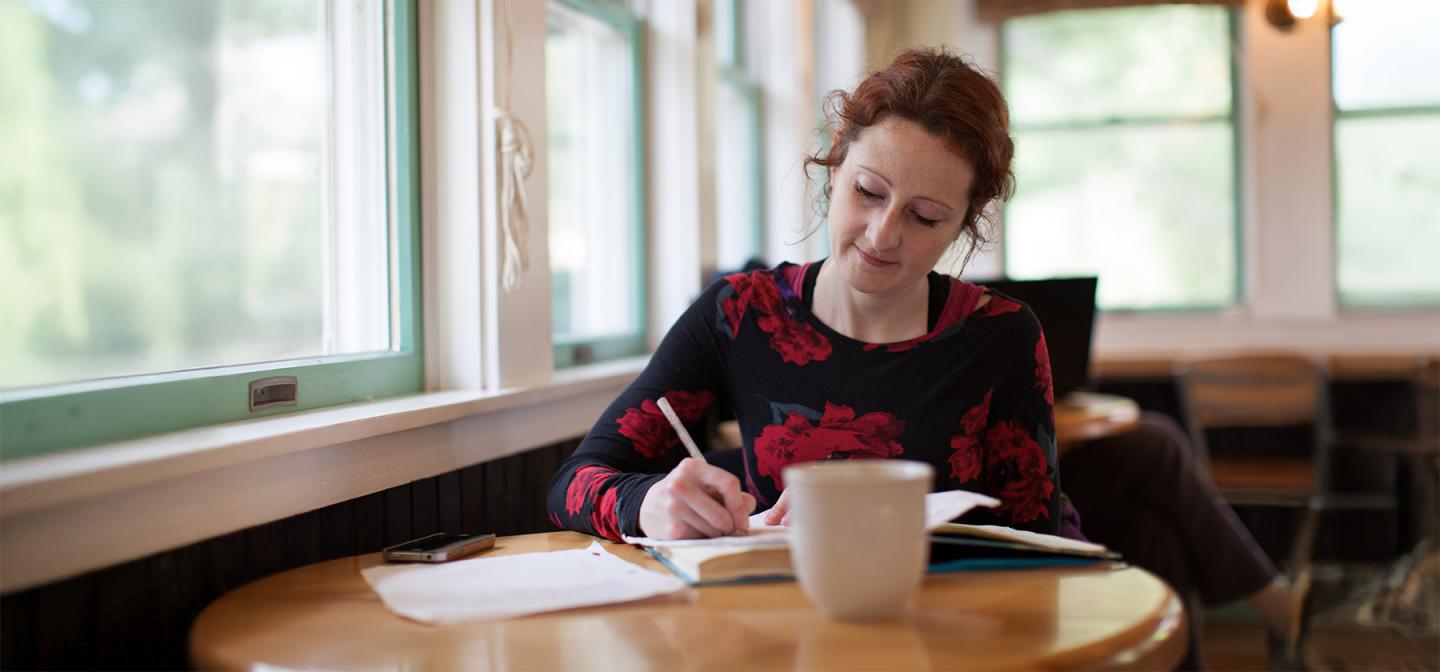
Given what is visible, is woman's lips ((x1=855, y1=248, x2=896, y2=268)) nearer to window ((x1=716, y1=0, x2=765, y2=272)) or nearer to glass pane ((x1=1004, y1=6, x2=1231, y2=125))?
window ((x1=716, y1=0, x2=765, y2=272))

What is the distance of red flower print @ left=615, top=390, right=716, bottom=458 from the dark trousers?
1.52 meters

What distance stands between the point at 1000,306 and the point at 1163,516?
1.57m

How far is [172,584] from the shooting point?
110cm

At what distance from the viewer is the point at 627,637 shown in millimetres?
869

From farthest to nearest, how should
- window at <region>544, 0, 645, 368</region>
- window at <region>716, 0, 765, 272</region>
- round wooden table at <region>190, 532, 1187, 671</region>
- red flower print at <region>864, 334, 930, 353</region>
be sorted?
1. window at <region>716, 0, 765, 272</region>
2. window at <region>544, 0, 645, 368</region>
3. red flower print at <region>864, 334, 930, 353</region>
4. round wooden table at <region>190, 532, 1187, 671</region>

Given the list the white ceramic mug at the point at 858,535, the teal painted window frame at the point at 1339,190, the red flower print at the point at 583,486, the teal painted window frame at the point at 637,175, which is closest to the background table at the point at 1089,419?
the teal painted window frame at the point at 637,175

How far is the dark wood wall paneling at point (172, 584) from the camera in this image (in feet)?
3.19

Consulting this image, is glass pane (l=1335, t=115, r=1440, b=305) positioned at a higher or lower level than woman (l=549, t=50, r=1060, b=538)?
higher

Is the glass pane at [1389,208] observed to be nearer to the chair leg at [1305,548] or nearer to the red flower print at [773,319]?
the chair leg at [1305,548]

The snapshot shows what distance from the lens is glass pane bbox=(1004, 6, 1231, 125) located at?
5035 millimetres

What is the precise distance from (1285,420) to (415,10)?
3492mm

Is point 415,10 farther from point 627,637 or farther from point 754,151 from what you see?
point 754,151

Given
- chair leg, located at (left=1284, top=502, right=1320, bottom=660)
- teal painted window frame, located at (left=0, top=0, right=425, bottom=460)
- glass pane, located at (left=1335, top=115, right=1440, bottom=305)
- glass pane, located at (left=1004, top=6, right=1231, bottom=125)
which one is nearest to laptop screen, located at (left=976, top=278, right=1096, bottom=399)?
teal painted window frame, located at (left=0, top=0, right=425, bottom=460)

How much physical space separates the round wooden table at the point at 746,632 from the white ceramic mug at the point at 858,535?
24mm
